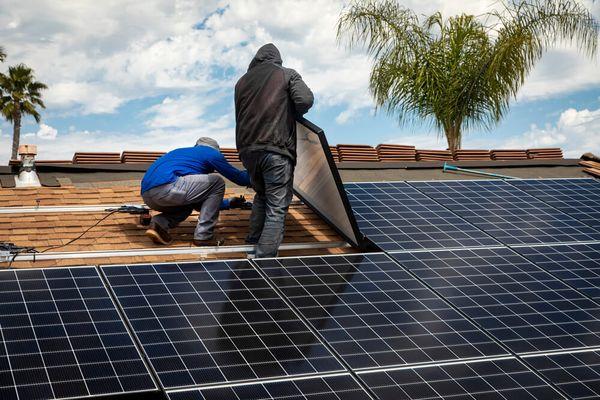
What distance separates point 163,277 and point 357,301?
2005 mm

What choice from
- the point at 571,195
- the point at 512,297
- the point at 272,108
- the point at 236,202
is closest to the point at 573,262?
the point at 512,297

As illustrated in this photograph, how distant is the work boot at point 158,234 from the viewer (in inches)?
429

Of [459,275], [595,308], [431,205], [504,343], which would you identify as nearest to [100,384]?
[504,343]

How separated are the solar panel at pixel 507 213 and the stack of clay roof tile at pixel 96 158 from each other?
631 cm

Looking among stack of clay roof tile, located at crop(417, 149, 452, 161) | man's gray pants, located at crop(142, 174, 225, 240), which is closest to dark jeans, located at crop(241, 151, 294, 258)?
man's gray pants, located at crop(142, 174, 225, 240)

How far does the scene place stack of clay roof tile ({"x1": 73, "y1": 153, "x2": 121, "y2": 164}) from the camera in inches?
663

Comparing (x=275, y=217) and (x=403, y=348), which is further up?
(x=275, y=217)

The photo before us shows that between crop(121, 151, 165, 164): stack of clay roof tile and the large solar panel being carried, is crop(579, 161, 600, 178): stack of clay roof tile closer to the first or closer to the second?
the large solar panel being carried

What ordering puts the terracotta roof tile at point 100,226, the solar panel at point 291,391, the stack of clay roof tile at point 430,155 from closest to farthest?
the solar panel at point 291,391 < the terracotta roof tile at point 100,226 < the stack of clay roof tile at point 430,155

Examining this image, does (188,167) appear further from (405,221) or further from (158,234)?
(405,221)

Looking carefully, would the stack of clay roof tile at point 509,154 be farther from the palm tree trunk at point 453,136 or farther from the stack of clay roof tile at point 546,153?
the palm tree trunk at point 453,136

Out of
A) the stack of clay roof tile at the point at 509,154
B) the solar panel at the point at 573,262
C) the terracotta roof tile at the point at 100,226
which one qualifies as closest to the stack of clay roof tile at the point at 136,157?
the terracotta roof tile at the point at 100,226

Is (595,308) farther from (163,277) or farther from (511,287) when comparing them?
(163,277)

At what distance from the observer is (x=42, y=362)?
7.06 meters
